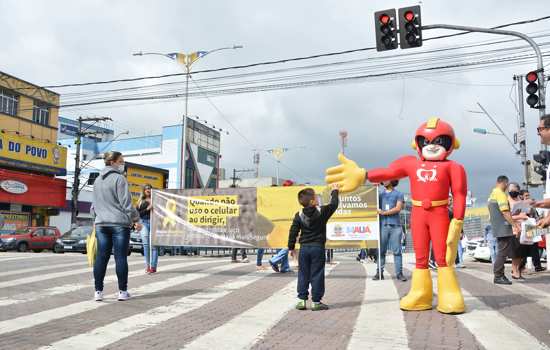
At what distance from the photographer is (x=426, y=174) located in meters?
5.54

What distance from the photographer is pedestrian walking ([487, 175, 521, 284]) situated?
7.72 metres

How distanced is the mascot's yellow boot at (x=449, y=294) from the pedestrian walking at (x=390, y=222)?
2732 millimetres

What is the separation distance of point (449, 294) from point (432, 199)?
41.0 inches

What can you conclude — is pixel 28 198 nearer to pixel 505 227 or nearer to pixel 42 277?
pixel 42 277

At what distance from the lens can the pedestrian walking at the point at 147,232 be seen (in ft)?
29.1

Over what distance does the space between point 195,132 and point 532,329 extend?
204ft

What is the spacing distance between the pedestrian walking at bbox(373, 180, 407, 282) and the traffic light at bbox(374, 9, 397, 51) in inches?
189

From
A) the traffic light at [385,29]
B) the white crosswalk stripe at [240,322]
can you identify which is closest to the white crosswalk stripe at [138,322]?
the white crosswalk stripe at [240,322]

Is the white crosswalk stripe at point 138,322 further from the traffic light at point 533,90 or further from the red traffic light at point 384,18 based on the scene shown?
the traffic light at point 533,90

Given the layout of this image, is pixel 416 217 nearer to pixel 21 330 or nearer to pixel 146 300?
pixel 146 300

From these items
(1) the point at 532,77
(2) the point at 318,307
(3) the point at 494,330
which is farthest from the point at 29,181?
(3) the point at 494,330

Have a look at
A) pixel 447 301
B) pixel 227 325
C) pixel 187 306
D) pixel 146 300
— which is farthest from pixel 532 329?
pixel 146 300

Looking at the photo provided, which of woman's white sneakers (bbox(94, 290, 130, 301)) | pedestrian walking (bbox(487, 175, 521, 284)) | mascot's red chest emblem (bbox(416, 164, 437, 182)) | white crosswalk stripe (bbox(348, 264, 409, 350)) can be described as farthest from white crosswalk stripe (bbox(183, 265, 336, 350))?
pedestrian walking (bbox(487, 175, 521, 284))

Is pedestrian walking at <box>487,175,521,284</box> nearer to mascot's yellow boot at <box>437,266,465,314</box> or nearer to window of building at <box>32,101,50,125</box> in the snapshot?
mascot's yellow boot at <box>437,266,465,314</box>
